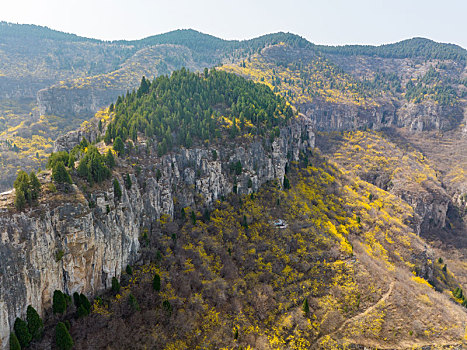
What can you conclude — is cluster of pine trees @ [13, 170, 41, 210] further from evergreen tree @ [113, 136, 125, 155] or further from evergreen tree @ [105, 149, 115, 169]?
evergreen tree @ [113, 136, 125, 155]

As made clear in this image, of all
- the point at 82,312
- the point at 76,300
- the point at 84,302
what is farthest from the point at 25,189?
the point at 82,312

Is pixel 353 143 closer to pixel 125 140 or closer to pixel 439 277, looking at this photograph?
pixel 439 277

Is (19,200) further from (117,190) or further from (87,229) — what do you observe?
(117,190)

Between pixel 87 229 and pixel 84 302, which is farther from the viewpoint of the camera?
pixel 84 302

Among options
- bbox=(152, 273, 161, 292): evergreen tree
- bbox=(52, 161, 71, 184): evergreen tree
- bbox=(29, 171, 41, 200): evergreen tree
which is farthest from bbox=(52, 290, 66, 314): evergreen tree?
bbox=(52, 161, 71, 184): evergreen tree

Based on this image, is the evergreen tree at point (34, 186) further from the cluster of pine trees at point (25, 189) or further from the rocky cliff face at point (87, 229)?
the rocky cliff face at point (87, 229)

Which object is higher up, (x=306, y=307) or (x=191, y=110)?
(x=191, y=110)

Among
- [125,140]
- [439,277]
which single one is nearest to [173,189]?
[125,140]
